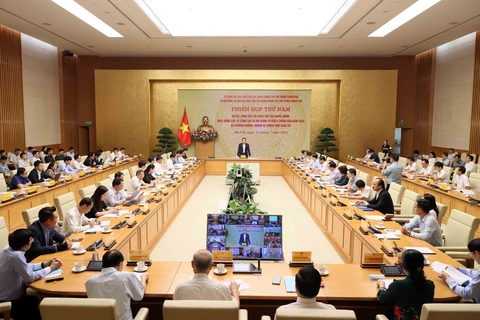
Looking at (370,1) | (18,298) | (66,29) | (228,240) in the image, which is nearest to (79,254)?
(18,298)

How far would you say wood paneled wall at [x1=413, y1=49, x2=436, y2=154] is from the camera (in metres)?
15.0

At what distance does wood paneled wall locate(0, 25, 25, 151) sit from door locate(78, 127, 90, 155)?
3731 millimetres

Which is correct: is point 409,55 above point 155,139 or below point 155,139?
above

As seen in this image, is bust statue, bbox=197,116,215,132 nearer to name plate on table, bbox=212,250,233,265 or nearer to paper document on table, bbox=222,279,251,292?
name plate on table, bbox=212,250,233,265

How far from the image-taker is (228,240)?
153 inches

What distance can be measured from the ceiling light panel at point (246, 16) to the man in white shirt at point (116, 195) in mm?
4658

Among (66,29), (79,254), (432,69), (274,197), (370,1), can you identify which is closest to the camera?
(79,254)

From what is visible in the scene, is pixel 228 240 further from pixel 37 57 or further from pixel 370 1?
→ pixel 37 57

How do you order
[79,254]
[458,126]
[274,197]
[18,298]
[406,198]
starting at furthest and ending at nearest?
[458,126], [274,197], [406,198], [79,254], [18,298]

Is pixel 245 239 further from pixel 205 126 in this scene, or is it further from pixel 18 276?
pixel 205 126

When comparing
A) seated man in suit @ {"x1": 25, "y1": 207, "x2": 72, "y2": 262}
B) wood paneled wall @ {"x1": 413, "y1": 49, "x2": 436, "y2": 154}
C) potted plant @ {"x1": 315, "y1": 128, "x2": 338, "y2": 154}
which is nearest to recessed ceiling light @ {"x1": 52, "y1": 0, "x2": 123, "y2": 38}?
seated man in suit @ {"x1": 25, "y1": 207, "x2": 72, "y2": 262}

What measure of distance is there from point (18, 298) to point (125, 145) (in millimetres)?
12377

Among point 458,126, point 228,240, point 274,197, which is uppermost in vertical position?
point 458,126

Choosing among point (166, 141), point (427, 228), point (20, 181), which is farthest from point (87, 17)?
point (427, 228)
